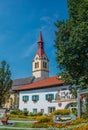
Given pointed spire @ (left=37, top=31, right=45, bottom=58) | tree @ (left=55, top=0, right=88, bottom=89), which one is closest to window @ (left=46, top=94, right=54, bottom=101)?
tree @ (left=55, top=0, right=88, bottom=89)

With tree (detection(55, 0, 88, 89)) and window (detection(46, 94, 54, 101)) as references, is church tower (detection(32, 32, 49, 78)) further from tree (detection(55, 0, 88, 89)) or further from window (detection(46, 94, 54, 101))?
tree (detection(55, 0, 88, 89))

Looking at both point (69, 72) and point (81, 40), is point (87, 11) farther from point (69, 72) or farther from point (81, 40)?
point (69, 72)

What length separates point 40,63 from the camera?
118 m

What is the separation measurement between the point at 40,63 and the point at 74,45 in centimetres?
8402

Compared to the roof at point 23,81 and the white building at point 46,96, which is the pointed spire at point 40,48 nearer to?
the roof at point 23,81

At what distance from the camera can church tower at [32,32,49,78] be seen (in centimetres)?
11694

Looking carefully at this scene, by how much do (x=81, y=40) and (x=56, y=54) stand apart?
417cm

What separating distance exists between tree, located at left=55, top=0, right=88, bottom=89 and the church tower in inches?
3138

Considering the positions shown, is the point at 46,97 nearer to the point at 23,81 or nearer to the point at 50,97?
the point at 50,97

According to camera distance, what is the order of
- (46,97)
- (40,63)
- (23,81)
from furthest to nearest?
(40,63) → (23,81) → (46,97)

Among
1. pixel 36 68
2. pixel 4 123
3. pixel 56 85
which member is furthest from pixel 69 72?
pixel 36 68

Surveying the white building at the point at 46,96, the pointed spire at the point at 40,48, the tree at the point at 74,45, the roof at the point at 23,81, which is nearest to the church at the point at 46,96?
the white building at the point at 46,96

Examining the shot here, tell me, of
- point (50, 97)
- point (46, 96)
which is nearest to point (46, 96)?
point (46, 96)

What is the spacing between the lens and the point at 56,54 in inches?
1419
